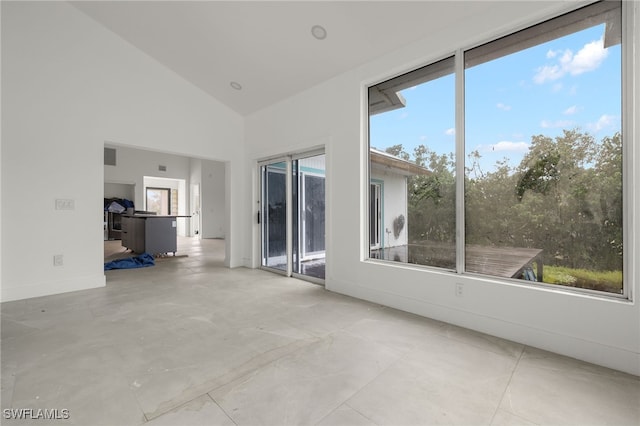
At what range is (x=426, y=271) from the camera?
120 inches

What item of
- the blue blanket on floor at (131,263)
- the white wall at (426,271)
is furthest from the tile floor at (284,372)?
the blue blanket on floor at (131,263)

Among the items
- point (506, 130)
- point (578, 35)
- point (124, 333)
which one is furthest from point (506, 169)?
point (124, 333)

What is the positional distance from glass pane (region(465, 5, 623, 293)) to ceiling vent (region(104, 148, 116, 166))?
11.2 meters

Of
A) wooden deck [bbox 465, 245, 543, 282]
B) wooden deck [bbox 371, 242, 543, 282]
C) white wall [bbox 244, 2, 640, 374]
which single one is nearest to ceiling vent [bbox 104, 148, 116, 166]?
white wall [bbox 244, 2, 640, 374]

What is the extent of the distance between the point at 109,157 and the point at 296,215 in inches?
343

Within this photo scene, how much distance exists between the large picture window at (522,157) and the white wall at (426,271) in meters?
0.16

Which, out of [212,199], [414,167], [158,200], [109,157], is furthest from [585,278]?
[158,200]

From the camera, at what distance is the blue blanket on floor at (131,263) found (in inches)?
218

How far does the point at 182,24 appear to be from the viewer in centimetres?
371

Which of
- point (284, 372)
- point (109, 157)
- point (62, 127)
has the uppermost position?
point (109, 157)

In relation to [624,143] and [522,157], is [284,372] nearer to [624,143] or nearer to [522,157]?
[522,157]

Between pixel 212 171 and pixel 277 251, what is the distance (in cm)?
784

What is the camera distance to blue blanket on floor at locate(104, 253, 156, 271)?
5.55 meters

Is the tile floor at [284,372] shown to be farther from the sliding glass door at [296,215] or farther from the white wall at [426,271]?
the sliding glass door at [296,215]
